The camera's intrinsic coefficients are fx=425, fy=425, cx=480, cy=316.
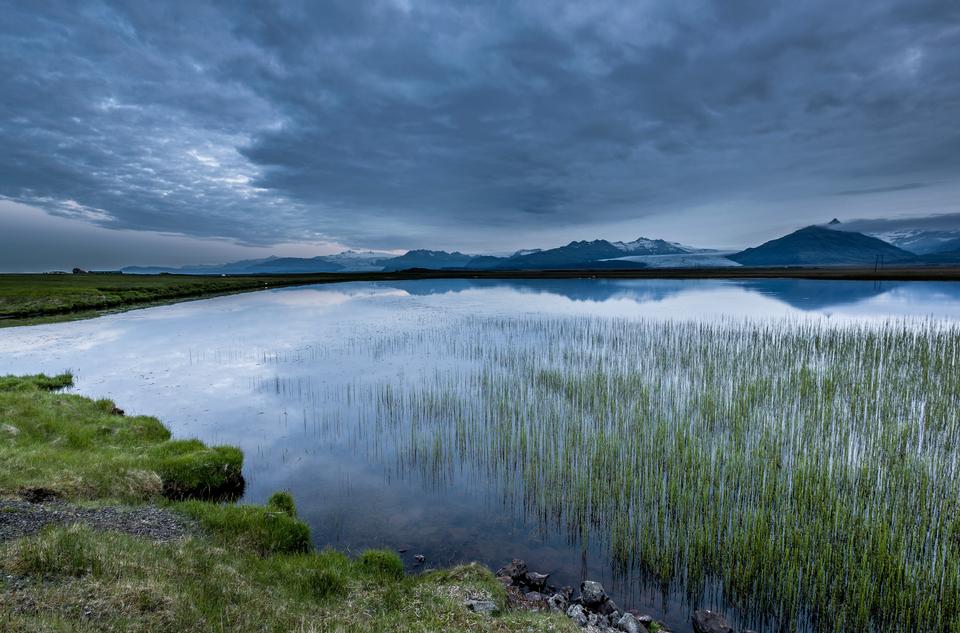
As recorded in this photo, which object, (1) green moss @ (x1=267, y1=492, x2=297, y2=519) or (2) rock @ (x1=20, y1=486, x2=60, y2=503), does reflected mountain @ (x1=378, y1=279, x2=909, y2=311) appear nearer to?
(1) green moss @ (x1=267, y1=492, x2=297, y2=519)

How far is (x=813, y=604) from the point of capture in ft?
30.1

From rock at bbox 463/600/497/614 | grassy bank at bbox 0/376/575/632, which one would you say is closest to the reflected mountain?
rock at bbox 463/600/497/614

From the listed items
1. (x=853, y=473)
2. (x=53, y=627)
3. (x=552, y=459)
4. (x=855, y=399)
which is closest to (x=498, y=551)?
(x=552, y=459)

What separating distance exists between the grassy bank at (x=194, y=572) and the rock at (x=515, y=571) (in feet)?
2.83

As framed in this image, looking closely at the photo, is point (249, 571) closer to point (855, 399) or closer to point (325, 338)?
point (855, 399)

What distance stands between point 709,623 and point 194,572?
10.1 metres

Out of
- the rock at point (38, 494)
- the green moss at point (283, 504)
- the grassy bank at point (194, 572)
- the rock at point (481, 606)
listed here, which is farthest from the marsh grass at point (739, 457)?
the rock at point (38, 494)

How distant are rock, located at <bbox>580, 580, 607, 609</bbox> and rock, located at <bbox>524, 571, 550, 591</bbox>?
99cm

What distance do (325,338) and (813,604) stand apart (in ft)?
136

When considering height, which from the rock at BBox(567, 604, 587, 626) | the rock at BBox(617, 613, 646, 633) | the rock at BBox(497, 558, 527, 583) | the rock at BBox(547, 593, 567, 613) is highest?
the rock at BBox(567, 604, 587, 626)

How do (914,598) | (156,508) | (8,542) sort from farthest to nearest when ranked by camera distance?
1. (156,508)
2. (914,598)
3. (8,542)

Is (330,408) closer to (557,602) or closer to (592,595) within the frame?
(557,602)

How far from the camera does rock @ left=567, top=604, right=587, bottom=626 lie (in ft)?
27.0

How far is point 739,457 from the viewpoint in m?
14.8
